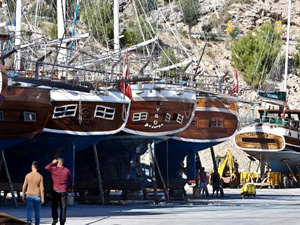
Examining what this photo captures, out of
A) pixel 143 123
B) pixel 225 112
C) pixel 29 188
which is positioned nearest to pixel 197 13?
pixel 225 112

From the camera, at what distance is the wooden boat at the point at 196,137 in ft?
133

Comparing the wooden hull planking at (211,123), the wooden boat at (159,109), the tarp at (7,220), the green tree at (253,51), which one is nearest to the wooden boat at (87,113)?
the wooden boat at (159,109)

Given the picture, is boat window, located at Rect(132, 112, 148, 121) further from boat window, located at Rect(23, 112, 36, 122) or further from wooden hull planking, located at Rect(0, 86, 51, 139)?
boat window, located at Rect(23, 112, 36, 122)

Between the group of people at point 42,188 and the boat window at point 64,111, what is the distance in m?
9.71

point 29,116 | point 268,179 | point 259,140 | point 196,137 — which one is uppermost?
point 29,116

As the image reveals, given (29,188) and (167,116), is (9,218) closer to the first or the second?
(29,188)

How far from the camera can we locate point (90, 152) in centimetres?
3647

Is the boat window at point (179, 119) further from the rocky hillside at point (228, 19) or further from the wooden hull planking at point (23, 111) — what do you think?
the rocky hillside at point (228, 19)

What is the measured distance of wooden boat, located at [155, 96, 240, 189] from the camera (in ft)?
133

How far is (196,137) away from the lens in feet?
136

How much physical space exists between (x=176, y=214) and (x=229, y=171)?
27146 mm

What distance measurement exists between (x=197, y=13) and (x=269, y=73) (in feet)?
46.7

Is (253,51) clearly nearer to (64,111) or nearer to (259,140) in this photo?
(259,140)

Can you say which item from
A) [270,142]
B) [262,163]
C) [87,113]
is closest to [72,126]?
[87,113]
